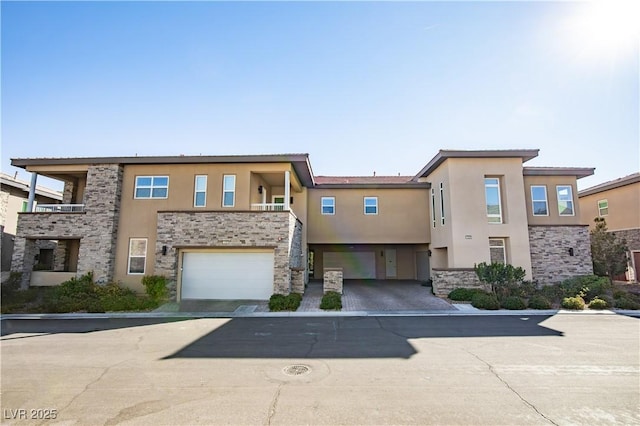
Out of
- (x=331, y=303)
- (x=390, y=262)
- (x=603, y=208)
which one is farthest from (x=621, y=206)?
(x=331, y=303)

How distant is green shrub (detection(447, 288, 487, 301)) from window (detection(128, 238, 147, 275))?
A: 1396 cm

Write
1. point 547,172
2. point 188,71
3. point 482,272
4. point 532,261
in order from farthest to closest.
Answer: point 547,172, point 532,261, point 482,272, point 188,71

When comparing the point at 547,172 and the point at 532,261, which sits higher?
the point at 547,172

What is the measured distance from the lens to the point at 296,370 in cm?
577

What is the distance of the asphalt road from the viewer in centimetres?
423

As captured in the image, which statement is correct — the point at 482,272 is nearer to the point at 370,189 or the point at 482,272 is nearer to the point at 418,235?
the point at 418,235

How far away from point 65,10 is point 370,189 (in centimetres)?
1522

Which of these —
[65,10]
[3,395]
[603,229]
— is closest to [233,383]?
[3,395]

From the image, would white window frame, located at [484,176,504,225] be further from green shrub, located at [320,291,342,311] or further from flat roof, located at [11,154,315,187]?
flat roof, located at [11,154,315,187]

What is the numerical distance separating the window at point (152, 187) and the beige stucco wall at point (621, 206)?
26848 millimetres

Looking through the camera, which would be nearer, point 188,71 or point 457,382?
point 457,382

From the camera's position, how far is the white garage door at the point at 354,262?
880 inches

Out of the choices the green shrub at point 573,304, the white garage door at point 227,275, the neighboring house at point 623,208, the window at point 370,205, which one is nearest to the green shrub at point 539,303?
the green shrub at point 573,304

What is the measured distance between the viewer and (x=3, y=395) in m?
4.84
